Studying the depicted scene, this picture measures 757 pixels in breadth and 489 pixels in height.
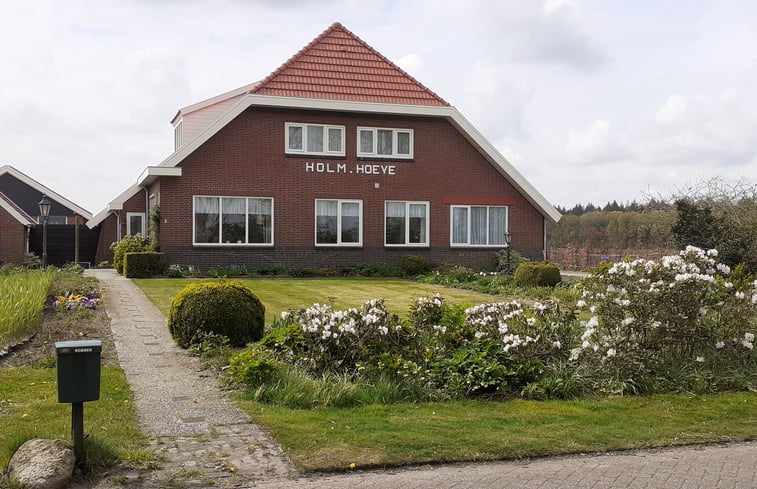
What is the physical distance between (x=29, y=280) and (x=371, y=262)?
43.0ft

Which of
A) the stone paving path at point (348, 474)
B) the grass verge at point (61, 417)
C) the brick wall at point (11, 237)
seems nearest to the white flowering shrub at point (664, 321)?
the stone paving path at point (348, 474)

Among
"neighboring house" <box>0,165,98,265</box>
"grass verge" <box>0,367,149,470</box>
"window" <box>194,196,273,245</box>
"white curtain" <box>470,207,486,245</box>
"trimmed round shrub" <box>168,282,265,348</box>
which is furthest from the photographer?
"neighboring house" <box>0,165,98,265</box>

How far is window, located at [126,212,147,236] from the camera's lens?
102ft

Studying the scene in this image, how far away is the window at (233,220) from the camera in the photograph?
2616cm

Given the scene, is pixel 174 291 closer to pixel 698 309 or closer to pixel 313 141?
pixel 313 141

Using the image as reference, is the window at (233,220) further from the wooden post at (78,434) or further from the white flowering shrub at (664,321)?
the wooden post at (78,434)

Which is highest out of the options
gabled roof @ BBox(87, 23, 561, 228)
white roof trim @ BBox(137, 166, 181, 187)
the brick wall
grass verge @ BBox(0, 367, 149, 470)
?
gabled roof @ BBox(87, 23, 561, 228)

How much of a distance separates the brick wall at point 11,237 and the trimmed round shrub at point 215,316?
83.2ft

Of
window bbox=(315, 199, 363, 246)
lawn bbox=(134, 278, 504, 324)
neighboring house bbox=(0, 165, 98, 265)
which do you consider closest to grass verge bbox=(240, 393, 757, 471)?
lawn bbox=(134, 278, 504, 324)

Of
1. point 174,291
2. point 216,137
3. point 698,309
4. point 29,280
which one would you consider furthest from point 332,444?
point 216,137

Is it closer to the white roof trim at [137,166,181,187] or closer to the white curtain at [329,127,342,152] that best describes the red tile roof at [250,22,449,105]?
the white curtain at [329,127,342,152]

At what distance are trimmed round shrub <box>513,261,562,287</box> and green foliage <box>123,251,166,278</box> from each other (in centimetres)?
1126

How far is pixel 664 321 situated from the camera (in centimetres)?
988

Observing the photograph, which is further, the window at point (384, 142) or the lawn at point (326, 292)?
the window at point (384, 142)
